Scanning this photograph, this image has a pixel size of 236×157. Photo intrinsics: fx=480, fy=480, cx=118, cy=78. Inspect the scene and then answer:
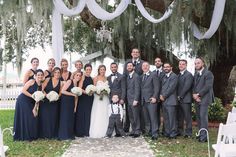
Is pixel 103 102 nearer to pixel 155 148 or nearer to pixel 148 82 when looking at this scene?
pixel 148 82

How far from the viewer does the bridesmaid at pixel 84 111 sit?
8.73 metres

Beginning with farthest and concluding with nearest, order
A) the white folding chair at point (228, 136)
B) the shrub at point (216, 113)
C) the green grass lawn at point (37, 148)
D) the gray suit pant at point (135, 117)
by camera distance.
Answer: the shrub at point (216, 113)
the gray suit pant at point (135, 117)
the green grass lawn at point (37, 148)
the white folding chair at point (228, 136)

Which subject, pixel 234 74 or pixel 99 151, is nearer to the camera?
pixel 99 151

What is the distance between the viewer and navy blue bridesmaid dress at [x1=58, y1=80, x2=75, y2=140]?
27.7ft

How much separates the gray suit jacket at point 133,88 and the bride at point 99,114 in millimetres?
417

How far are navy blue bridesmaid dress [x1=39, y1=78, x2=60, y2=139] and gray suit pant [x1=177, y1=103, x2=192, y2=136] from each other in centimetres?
221

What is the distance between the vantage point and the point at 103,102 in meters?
8.77

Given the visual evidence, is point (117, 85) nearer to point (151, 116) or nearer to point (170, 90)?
point (151, 116)

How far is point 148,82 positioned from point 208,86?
1.07 metres

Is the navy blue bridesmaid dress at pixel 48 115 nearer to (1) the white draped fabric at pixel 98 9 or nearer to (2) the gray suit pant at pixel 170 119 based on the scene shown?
(1) the white draped fabric at pixel 98 9

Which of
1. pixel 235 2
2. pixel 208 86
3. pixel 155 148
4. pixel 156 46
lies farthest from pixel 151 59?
pixel 155 148

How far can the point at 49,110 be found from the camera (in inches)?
333

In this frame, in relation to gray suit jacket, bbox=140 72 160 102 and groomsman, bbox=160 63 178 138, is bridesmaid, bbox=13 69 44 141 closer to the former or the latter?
gray suit jacket, bbox=140 72 160 102

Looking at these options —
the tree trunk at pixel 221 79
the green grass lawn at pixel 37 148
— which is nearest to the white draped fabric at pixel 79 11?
the green grass lawn at pixel 37 148
